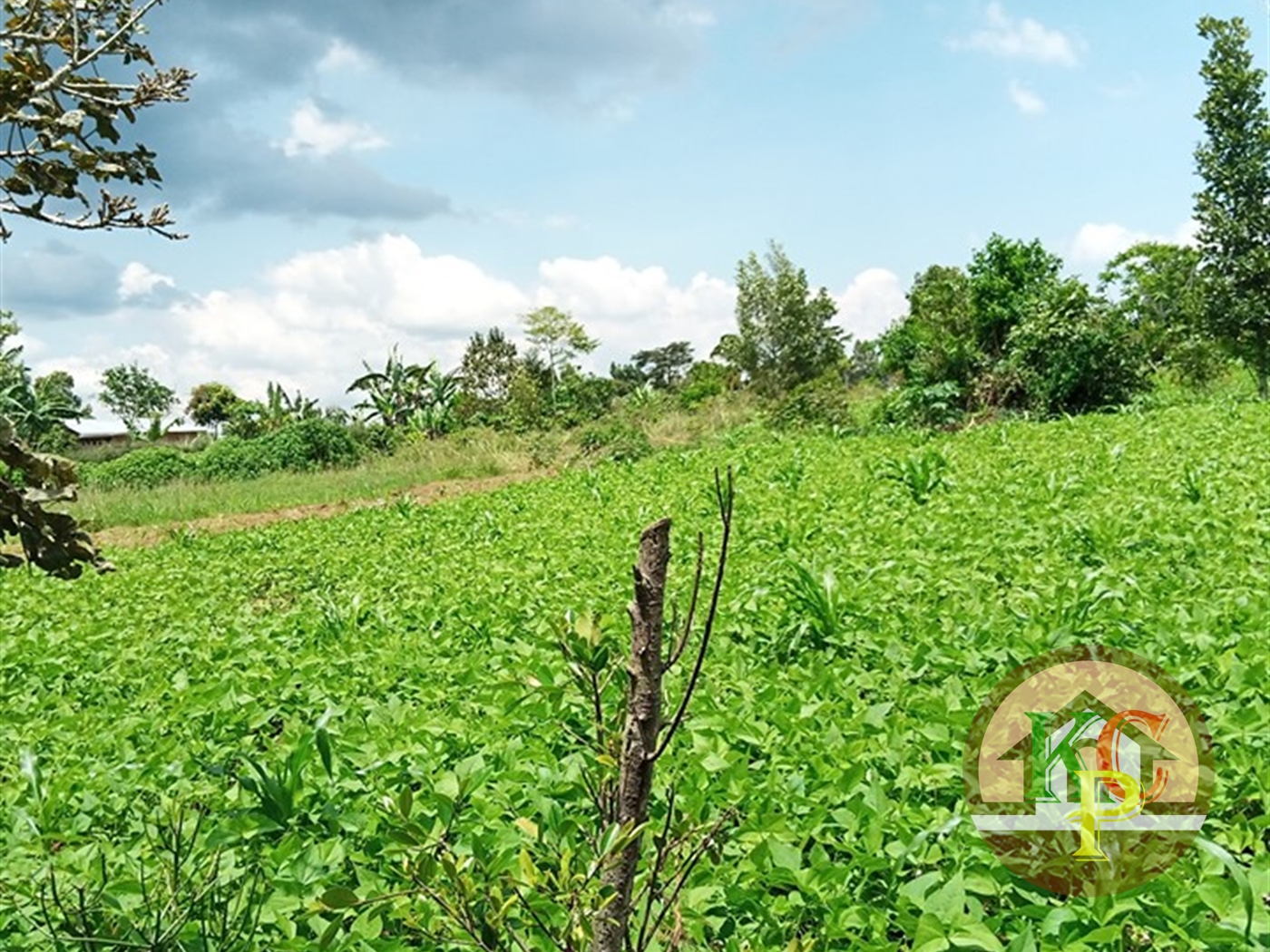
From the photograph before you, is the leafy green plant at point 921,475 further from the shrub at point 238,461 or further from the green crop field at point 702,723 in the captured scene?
the shrub at point 238,461

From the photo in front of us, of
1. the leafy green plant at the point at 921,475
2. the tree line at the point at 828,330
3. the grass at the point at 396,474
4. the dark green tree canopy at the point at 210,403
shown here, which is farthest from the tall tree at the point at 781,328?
the dark green tree canopy at the point at 210,403

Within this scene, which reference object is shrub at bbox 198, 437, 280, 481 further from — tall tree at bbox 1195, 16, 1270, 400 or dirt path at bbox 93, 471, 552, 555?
tall tree at bbox 1195, 16, 1270, 400

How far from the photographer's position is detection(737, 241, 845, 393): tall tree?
36031mm

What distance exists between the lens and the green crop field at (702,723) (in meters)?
1.93

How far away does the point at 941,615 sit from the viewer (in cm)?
386

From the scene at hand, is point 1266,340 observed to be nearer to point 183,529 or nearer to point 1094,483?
point 1094,483

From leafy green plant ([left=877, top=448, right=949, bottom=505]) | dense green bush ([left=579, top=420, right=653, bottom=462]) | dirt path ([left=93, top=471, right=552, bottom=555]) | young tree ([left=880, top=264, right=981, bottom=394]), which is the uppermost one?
young tree ([left=880, top=264, right=981, bottom=394])

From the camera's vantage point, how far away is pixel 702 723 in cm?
291

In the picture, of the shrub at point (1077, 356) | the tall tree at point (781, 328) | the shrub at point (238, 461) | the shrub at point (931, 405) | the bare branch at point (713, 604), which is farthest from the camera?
the tall tree at point (781, 328)

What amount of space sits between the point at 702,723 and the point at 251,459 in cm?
2658

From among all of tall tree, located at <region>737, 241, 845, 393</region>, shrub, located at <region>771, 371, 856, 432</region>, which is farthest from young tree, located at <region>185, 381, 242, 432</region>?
shrub, located at <region>771, 371, 856, 432</region>

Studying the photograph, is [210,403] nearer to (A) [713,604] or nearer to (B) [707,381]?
(B) [707,381]

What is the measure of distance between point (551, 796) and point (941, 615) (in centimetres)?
207

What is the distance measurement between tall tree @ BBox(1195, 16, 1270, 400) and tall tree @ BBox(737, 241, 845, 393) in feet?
62.0
